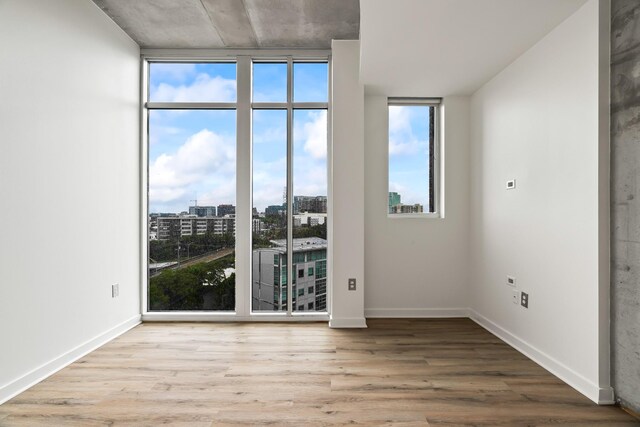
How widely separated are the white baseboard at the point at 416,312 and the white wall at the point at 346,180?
370mm

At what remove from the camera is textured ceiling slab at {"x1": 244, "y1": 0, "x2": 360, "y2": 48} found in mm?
2957

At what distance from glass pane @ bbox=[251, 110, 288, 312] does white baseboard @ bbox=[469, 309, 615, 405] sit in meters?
2.12

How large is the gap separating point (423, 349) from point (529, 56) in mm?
2496

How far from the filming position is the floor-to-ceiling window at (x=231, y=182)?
3754mm

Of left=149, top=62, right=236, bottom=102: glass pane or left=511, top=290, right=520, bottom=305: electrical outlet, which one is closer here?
left=511, top=290, right=520, bottom=305: electrical outlet

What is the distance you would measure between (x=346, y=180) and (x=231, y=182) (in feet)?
4.08

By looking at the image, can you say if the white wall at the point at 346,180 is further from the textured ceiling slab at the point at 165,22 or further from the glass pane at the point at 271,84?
the textured ceiling slab at the point at 165,22

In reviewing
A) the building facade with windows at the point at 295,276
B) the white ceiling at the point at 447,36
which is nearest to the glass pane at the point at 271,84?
the white ceiling at the point at 447,36

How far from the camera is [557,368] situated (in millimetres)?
2418

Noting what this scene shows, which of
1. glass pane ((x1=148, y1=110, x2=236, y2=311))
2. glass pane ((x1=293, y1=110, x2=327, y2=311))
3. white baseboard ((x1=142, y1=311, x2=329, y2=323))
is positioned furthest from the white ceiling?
white baseboard ((x1=142, y1=311, x2=329, y2=323))

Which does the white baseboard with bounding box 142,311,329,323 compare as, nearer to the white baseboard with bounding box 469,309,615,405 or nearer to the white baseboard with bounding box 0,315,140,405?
the white baseboard with bounding box 0,315,140,405

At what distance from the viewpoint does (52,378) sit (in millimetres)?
2393

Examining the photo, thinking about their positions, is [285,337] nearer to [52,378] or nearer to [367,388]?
[367,388]

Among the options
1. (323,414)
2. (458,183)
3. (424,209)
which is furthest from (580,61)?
(323,414)
